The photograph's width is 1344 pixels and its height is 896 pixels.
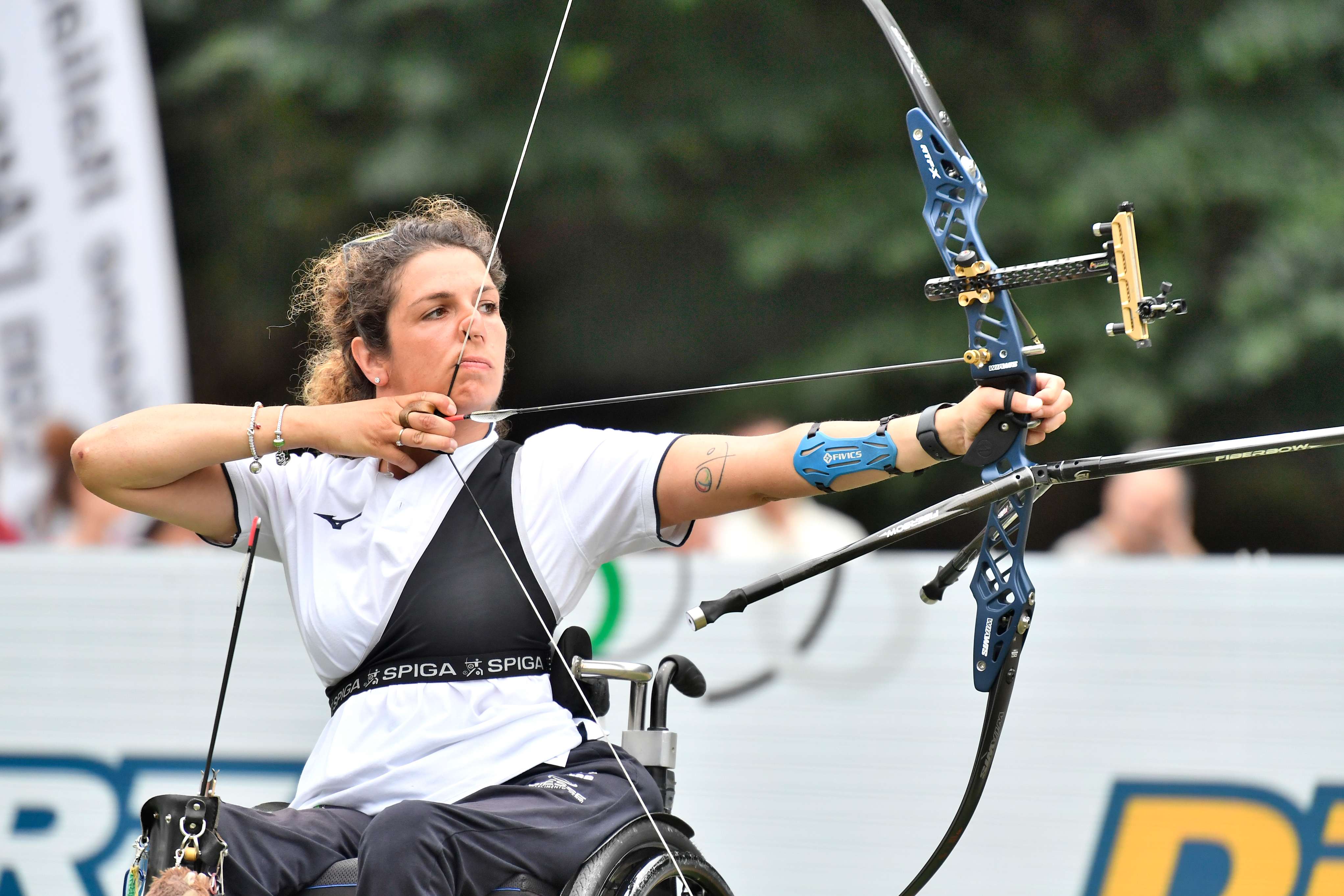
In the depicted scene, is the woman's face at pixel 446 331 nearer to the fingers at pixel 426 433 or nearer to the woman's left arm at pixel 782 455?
the fingers at pixel 426 433

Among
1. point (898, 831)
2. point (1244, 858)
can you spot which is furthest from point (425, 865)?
point (1244, 858)

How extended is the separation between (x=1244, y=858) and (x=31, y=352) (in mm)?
4725

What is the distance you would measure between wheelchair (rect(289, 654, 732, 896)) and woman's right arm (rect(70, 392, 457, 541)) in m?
0.40

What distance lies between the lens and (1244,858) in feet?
9.13

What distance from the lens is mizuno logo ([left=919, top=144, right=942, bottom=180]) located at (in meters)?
1.89

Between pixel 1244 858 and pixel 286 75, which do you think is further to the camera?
pixel 286 75

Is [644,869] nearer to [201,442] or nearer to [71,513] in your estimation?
[201,442]

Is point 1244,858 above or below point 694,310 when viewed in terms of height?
below

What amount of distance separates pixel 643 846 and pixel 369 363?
84 centimetres

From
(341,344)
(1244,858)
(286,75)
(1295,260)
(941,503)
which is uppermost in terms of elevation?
(286,75)

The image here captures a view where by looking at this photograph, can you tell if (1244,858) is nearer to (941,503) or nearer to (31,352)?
(941,503)

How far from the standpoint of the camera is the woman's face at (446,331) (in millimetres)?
2027

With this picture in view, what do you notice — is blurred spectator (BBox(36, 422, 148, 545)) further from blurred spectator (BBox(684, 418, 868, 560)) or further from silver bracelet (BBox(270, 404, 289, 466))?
silver bracelet (BBox(270, 404, 289, 466))

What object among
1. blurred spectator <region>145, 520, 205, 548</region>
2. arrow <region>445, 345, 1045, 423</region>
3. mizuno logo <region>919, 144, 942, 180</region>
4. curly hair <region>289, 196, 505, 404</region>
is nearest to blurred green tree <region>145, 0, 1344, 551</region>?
blurred spectator <region>145, 520, 205, 548</region>
